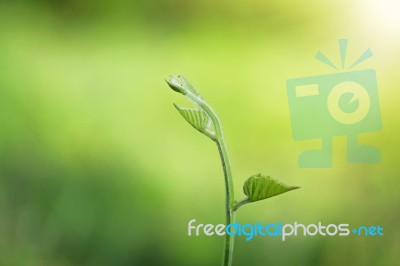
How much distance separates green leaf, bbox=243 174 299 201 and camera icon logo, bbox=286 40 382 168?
0.21 m

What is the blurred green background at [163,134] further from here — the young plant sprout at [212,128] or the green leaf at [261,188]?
the green leaf at [261,188]

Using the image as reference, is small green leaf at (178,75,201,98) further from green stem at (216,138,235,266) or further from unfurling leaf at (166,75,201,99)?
green stem at (216,138,235,266)

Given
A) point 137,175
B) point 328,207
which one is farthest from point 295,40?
point 137,175

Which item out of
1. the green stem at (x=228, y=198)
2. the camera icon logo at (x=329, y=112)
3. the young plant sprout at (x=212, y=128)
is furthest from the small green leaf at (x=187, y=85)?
the camera icon logo at (x=329, y=112)

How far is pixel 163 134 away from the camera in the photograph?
1.53 m

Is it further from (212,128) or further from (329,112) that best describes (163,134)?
(329,112)

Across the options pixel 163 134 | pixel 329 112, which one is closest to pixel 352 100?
pixel 329 112

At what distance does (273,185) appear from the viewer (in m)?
1.36

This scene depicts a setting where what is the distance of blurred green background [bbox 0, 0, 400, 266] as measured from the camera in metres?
1.51

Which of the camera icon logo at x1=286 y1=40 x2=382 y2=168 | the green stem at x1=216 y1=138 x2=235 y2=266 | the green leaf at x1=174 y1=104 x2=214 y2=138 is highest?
the camera icon logo at x1=286 y1=40 x2=382 y2=168

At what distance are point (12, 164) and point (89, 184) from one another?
0.23m

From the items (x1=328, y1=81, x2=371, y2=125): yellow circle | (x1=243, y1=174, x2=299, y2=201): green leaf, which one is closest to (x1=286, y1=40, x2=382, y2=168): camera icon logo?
(x1=328, y1=81, x2=371, y2=125): yellow circle

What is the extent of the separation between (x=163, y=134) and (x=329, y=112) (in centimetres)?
49

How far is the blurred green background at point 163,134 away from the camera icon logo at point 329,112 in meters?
0.02
